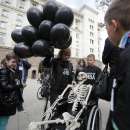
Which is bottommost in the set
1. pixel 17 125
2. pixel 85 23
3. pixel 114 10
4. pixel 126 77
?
pixel 17 125

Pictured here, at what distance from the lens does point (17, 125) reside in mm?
5391

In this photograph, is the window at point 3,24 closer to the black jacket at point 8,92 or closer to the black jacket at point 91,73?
the black jacket at point 91,73

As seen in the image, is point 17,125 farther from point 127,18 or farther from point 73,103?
point 127,18

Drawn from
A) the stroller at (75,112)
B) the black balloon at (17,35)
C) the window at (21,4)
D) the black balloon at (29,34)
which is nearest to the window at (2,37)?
the window at (21,4)

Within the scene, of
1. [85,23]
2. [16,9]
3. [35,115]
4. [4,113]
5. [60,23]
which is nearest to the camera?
[4,113]

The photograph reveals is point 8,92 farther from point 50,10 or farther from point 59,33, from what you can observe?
point 50,10

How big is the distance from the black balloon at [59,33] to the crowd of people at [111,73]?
227mm

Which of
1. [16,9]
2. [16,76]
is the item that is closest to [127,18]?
[16,76]

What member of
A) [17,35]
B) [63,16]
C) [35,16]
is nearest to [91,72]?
[63,16]

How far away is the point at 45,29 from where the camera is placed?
175 inches

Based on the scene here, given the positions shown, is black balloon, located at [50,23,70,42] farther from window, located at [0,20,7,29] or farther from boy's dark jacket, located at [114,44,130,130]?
window, located at [0,20,7,29]

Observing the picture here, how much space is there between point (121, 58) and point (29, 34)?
3748mm

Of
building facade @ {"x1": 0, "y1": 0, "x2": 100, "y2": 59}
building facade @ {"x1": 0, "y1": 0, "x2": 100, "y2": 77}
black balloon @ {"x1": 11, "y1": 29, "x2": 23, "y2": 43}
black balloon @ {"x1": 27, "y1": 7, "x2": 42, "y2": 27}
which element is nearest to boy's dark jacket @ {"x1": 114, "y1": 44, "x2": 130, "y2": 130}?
black balloon @ {"x1": 27, "y1": 7, "x2": 42, "y2": 27}

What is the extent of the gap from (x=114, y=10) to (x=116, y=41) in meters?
0.14
